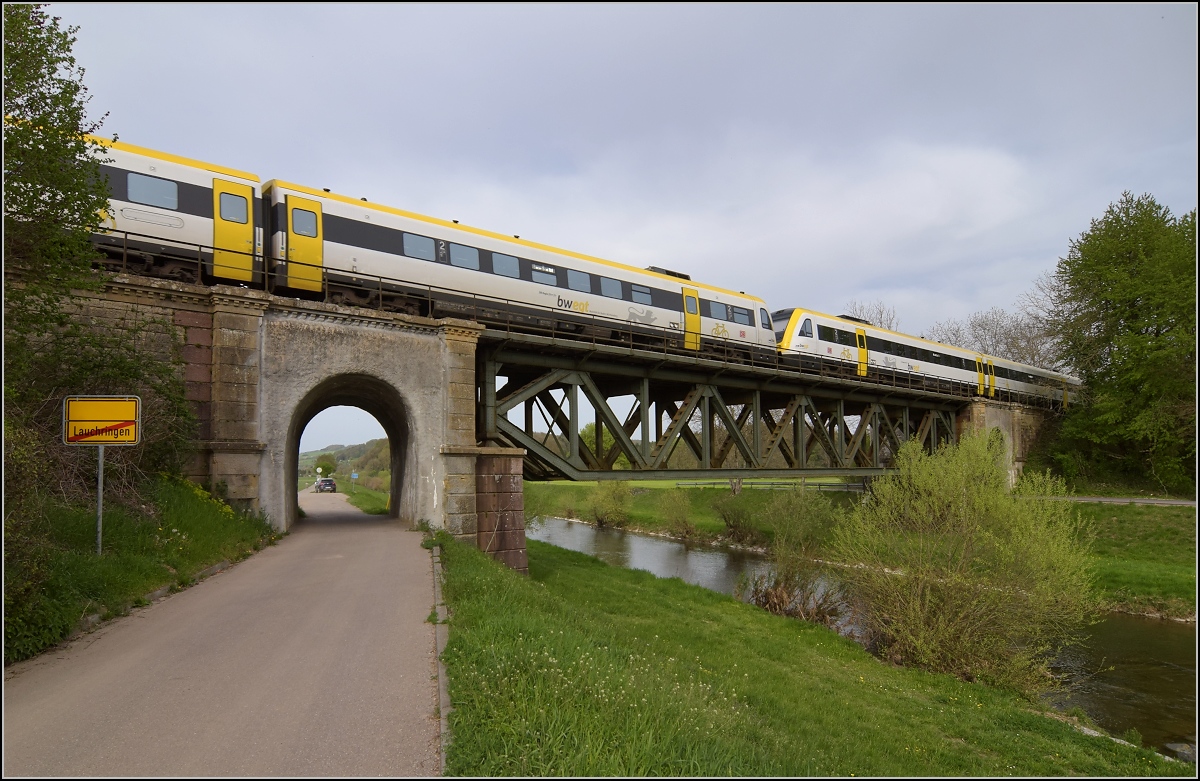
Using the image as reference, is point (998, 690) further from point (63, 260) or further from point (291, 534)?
point (63, 260)

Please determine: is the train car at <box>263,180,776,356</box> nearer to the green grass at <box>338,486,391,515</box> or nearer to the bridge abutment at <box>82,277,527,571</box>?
the bridge abutment at <box>82,277,527,571</box>

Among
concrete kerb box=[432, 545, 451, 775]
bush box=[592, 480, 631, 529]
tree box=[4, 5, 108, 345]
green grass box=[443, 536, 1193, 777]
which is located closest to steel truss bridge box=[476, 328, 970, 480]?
green grass box=[443, 536, 1193, 777]

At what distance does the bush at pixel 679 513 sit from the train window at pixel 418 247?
25.5 meters

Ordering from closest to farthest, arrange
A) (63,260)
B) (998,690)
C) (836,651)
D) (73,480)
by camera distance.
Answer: (63,260) < (73,480) < (998,690) < (836,651)

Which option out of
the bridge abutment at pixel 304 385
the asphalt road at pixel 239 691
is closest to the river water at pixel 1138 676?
the bridge abutment at pixel 304 385

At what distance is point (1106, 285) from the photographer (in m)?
25.7

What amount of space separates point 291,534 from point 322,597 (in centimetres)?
720

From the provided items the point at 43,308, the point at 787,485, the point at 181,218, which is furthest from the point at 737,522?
the point at 43,308

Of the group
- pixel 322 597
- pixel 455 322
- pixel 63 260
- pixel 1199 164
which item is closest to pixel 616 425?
pixel 455 322

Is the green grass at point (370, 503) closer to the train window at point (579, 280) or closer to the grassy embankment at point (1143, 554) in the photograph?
the grassy embankment at point (1143, 554)

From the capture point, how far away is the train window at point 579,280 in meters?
20.6

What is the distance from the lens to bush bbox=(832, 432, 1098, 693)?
13305 mm

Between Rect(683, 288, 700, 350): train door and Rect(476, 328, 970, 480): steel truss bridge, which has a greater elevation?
Rect(683, 288, 700, 350): train door

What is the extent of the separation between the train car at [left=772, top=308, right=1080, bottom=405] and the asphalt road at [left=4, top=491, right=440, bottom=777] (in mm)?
20426
